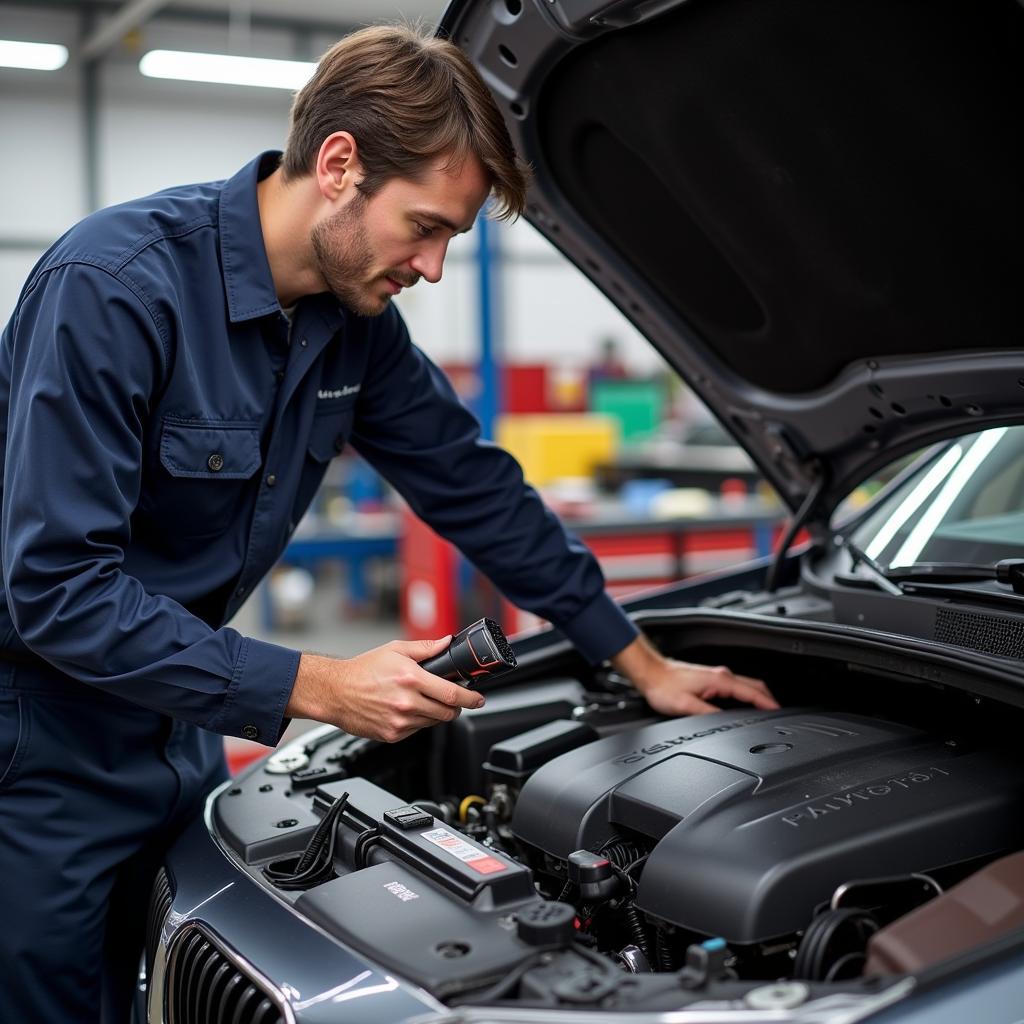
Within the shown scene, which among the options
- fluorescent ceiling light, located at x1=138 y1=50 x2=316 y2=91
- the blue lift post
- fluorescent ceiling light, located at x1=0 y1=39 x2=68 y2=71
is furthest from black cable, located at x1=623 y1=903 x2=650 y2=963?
fluorescent ceiling light, located at x1=0 y1=39 x2=68 y2=71

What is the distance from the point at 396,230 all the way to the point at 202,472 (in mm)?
412

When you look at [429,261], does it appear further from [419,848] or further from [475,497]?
[419,848]

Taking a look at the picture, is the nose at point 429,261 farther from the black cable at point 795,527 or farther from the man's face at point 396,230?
the black cable at point 795,527

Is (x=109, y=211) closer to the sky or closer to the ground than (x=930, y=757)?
closer to the sky

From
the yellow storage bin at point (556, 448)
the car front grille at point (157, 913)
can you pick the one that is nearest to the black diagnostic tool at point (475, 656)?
the car front grille at point (157, 913)

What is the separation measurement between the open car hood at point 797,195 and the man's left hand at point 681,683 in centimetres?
49

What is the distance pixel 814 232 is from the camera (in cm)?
178

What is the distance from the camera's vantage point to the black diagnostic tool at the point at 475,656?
4.69 feet

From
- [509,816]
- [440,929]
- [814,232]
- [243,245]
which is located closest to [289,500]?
[243,245]

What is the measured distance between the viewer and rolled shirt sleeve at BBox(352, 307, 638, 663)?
199 cm

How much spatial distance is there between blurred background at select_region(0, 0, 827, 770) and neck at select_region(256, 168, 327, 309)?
313mm

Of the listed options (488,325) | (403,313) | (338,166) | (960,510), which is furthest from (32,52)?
(960,510)

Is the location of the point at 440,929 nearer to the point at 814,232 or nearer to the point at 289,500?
the point at 289,500

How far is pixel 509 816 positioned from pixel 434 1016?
65 cm
